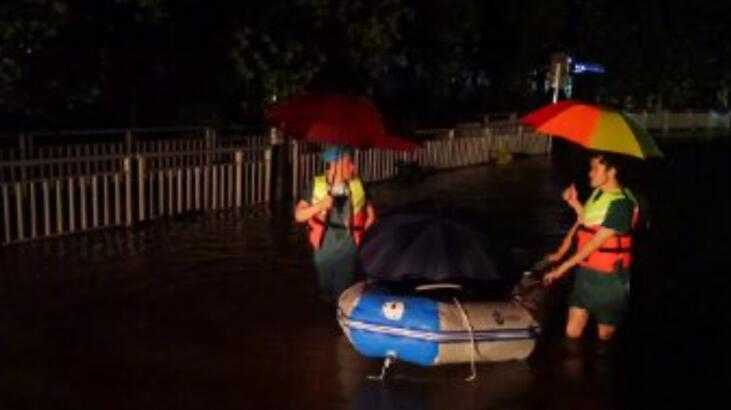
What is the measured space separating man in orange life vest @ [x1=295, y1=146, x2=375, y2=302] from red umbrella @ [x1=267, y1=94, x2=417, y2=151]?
0.50 feet

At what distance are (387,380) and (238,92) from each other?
14424 millimetres

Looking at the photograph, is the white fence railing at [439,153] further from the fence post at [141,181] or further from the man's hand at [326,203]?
the man's hand at [326,203]

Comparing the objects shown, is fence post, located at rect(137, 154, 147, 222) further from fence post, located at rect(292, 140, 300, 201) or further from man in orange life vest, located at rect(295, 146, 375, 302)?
man in orange life vest, located at rect(295, 146, 375, 302)

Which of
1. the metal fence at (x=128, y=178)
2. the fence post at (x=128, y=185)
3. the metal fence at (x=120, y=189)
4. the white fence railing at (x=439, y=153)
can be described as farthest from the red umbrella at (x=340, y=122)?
the white fence railing at (x=439, y=153)

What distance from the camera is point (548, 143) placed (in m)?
31.9

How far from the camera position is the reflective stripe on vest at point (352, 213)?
7590mm

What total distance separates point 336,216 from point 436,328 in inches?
70.0

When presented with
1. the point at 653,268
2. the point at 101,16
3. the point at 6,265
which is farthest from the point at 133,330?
the point at 101,16

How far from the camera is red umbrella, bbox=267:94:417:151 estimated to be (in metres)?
7.51

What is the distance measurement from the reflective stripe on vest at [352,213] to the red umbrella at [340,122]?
0.33m

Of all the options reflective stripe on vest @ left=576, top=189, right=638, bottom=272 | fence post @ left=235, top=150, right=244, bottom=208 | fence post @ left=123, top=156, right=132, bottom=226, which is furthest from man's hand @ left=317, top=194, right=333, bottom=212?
fence post @ left=235, top=150, right=244, bottom=208

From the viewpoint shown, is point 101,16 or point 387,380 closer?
point 387,380

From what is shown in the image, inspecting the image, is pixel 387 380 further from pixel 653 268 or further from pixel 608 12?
pixel 608 12

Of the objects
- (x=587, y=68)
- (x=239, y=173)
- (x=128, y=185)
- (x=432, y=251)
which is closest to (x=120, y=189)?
(x=128, y=185)
